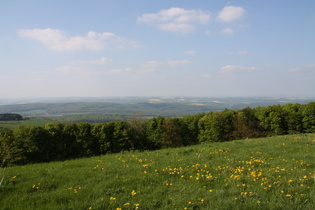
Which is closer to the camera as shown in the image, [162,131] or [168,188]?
[168,188]

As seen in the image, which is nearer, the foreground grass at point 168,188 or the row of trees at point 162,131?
the foreground grass at point 168,188

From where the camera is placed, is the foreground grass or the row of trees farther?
the row of trees

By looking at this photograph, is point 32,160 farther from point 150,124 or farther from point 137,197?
point 137,197

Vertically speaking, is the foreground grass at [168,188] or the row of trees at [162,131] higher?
the foreground grass at [168,188]

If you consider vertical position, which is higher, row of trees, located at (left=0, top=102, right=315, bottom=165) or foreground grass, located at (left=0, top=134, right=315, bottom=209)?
foreground grass, located at (left=0, top=134, right=315, bottom=209)

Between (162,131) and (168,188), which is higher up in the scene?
(168,188)

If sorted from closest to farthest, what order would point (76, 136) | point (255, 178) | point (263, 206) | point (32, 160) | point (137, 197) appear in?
point (263, 206)
point (137, 197)
point (255, 178)
point (32, 160)
point (76, 136)

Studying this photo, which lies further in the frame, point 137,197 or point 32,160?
point 32,160

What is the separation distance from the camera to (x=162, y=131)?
36.3 m

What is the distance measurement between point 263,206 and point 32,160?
30870 millimetres

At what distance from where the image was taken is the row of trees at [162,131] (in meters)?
29.0

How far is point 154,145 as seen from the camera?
3725 cm

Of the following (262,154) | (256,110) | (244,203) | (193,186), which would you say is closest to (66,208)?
(193,186)

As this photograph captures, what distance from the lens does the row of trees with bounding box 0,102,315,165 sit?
2905 centimetres
